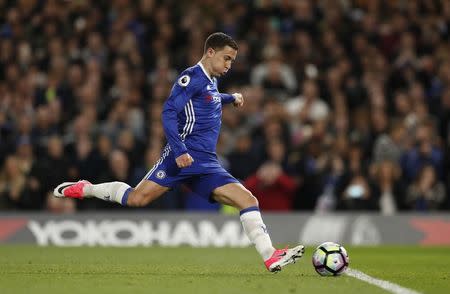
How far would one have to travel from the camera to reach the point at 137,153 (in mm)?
16891

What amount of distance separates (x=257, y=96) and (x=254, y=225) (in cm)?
838

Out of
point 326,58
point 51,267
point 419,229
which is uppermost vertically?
point 326,58

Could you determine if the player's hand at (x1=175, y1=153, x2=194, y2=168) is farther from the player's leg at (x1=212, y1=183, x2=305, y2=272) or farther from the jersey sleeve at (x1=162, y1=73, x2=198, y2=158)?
the player's leg at (x1=212, y1=183, x2=305, y2=272)

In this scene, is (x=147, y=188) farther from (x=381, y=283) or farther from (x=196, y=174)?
(x=381, y=283)

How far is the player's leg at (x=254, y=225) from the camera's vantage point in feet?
30.2

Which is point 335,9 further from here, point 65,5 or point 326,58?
point 65,5


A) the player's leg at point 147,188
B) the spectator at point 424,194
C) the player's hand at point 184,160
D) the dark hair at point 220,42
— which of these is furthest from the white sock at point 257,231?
the spectator at point 424,194

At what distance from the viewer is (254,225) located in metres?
9.45

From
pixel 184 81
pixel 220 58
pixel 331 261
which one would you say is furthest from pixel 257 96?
pixel 331 261

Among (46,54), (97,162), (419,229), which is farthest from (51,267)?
A: (46,54)

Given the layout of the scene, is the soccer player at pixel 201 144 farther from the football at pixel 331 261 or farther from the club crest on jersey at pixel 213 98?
the football at pixel 331 261

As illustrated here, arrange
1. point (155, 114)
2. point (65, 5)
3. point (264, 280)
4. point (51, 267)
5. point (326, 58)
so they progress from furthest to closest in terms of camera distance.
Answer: point (65, 5) → point (326, 58) → point (155, 114) → point (51, 267) → point (264, 280)

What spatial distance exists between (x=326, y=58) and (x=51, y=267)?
9.67 m

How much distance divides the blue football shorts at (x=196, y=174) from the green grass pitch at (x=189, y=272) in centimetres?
80
